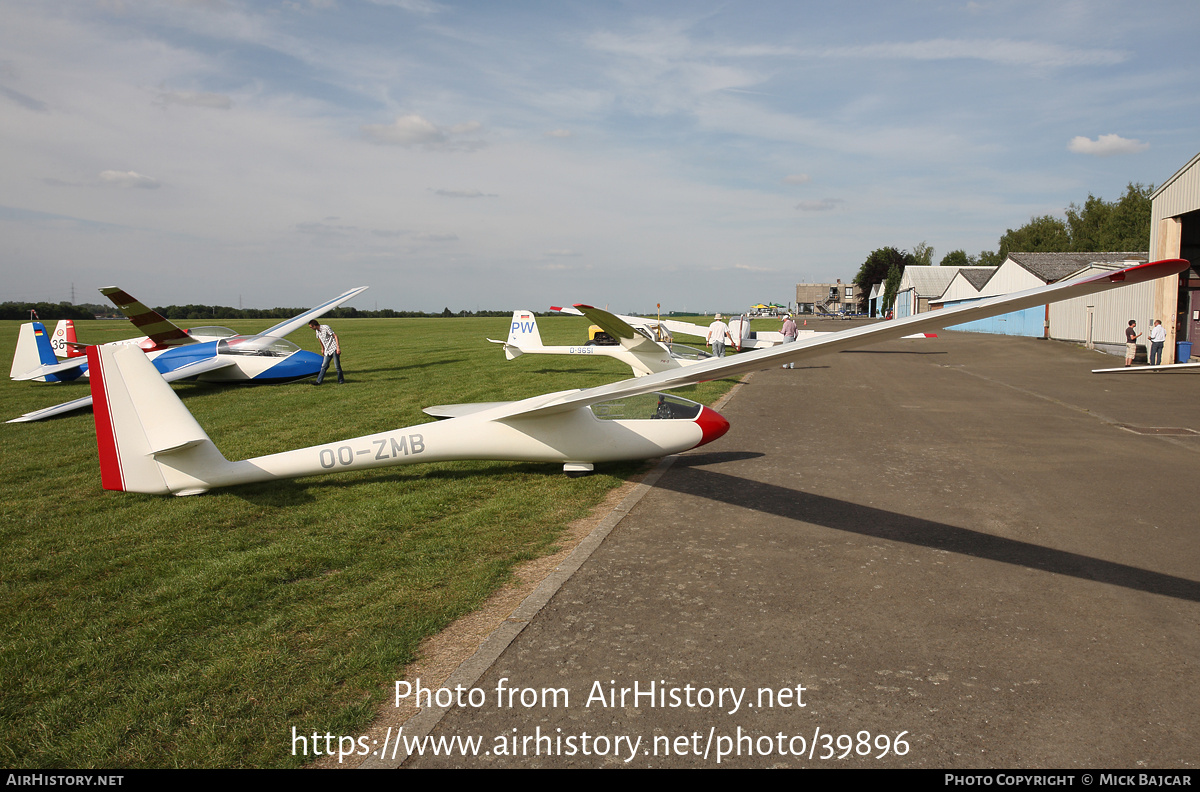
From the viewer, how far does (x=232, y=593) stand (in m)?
4.71

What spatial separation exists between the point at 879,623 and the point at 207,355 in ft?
60.5

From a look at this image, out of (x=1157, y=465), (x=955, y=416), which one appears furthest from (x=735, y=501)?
(x=955, y=416)

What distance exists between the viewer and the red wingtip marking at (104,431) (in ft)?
20.5

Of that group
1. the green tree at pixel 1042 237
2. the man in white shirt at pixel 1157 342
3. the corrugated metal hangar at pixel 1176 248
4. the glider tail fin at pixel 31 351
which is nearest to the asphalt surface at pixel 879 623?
the man in white shirt at pixel 1157 342

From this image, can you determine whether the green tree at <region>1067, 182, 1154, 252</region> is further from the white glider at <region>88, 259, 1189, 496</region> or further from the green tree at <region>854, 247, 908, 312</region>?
the white glider at <region>88, 259, 1189, 496</region>

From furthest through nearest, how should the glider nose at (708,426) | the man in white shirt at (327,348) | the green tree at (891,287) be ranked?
the green tree at (891,287) < the man in white shirt at (327,348) < the glider nose at (708,426)

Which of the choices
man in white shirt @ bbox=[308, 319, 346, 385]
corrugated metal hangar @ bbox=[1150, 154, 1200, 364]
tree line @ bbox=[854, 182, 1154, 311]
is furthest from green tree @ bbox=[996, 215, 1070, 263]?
man in white shirt @ bbox=[308, 319, 346, 385]

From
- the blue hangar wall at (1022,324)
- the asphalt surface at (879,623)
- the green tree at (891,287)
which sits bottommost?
the asphalt surface at (879,623)

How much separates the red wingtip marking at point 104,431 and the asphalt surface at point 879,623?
17.0 feet

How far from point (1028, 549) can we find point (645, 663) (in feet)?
13.1

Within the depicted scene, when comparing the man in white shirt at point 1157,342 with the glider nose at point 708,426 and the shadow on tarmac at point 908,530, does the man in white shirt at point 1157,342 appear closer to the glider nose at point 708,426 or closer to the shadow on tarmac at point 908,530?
the glider nose at point 708,426

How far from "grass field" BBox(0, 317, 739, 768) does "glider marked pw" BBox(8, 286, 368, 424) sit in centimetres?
756

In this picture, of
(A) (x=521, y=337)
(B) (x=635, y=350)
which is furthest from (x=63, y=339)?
(B) (x=635, y=350)
